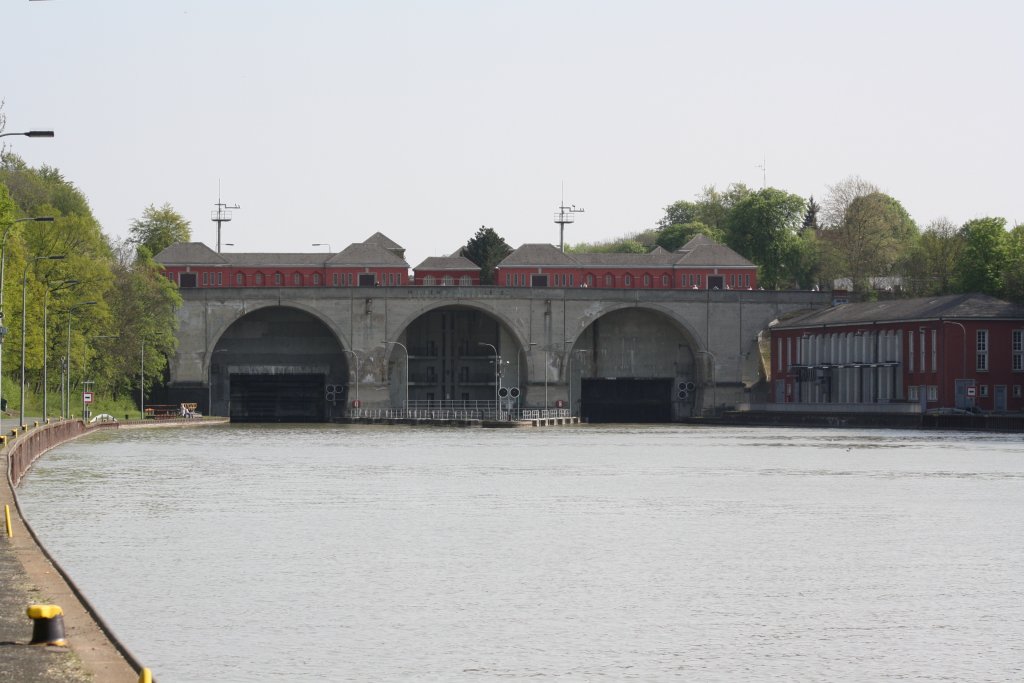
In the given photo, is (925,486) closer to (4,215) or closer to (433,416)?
(4,215)

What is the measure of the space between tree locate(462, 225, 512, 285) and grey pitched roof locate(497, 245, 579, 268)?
12870 millimetres

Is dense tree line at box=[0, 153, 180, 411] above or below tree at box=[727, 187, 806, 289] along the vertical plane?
below

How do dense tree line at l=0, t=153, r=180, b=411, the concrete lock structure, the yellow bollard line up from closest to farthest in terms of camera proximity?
the yellow bollard < dense tree line at l=0, t=153, r=180, b=411 < the concrete lock structure

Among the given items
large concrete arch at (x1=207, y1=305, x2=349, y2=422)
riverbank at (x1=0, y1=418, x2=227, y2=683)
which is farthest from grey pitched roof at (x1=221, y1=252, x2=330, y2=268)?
riverbank at (x1=0, y1=418, x2=227, y2=683)

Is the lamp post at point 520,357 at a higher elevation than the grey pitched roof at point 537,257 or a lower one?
lower

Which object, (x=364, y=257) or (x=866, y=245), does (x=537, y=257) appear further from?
(x=866, y=245)

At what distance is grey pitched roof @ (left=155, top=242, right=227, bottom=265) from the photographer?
476ft

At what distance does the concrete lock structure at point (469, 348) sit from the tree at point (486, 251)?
78.5 ft

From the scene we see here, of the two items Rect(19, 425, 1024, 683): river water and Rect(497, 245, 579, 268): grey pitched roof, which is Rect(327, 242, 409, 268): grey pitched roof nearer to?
Rect(497, 245, 579, 268): grey pitched roof

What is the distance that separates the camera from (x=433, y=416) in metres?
133

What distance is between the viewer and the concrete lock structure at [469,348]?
13250 cm

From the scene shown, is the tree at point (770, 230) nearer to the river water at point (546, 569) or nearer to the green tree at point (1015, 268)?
the green tree at point (1015, 268)

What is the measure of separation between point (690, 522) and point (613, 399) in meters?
98.5

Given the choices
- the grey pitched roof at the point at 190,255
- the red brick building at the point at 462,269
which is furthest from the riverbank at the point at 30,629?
the red brick building at the point at 462,269
